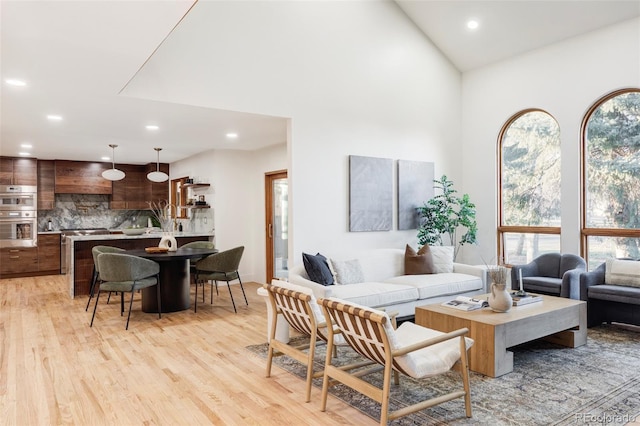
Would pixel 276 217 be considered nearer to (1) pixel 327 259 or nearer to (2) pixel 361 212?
(2) pixel 361 212

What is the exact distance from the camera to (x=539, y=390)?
316 cm

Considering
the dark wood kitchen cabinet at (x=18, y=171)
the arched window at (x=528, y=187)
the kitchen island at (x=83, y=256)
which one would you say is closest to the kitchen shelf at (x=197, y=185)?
the kitchen island at (x=83, y=256)

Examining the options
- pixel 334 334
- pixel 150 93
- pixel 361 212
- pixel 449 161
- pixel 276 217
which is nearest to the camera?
pixel 334 334

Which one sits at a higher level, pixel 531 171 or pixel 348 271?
pixel 531 171

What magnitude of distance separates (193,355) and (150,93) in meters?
2.66

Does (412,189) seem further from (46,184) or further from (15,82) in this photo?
(46,184)

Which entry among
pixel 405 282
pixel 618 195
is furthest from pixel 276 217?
pixel 618 195

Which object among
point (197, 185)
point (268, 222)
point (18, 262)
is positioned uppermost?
point (197, 185)

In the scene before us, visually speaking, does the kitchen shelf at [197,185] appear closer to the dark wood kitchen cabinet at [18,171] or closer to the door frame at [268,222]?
the door frame at [268,222]

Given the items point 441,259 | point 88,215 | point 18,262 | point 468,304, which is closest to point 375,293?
point 468,304

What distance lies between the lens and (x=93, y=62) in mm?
3463

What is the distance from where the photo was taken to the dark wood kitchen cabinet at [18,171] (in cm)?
877

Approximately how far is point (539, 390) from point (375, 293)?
1761 millimetres

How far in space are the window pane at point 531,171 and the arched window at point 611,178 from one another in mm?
408
